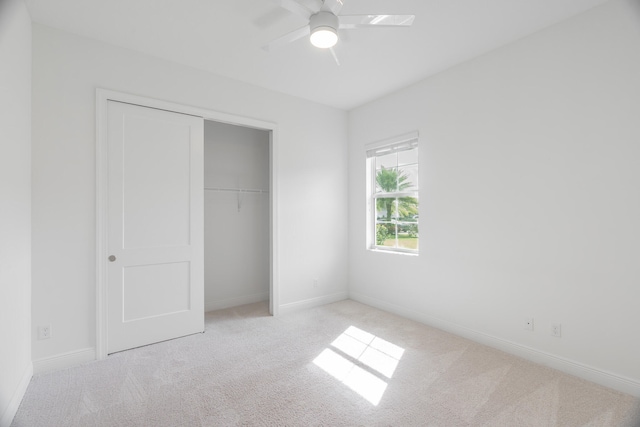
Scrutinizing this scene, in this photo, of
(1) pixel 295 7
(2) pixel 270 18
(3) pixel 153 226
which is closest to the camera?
(1) pixel 295 7

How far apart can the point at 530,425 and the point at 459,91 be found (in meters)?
2.75

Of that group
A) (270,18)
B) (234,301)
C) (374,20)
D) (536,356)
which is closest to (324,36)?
(374,20)

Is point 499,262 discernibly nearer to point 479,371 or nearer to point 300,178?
point 479,371

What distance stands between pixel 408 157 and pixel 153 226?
288 cm

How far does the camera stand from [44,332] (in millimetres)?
2322

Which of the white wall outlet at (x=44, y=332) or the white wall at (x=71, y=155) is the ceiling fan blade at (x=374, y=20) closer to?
the white wall at (x=71, y=155)

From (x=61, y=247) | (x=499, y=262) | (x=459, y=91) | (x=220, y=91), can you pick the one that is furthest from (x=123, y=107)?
(x=499, y=262)

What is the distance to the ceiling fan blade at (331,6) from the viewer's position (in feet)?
5.98

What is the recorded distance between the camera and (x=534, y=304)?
2473 mm

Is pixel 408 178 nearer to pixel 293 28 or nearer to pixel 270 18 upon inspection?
pixel 293 28

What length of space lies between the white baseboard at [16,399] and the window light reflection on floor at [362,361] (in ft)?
6.24

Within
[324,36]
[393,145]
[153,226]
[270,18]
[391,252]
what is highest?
[270,18]

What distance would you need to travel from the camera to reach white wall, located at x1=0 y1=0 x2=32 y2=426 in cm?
168

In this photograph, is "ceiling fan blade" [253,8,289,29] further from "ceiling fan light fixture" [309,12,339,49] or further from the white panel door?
the white panel door
